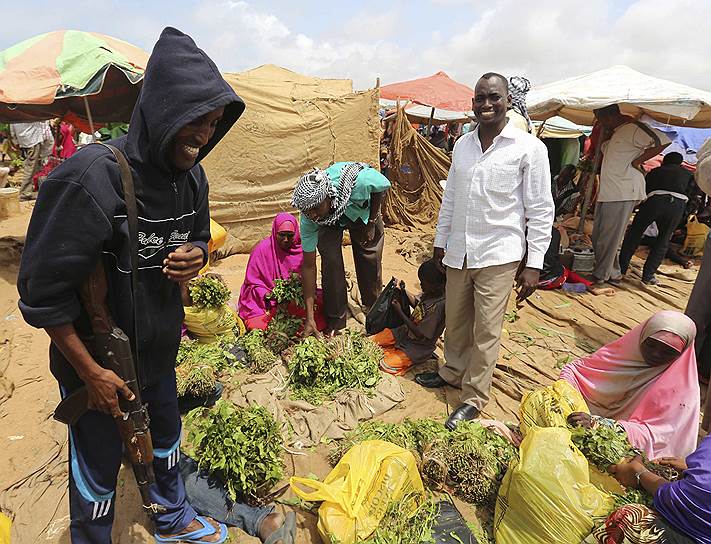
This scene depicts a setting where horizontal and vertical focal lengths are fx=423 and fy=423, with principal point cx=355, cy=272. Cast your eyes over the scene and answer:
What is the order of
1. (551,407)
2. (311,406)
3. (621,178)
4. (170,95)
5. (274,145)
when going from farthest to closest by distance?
(274,145) → (621,178) → (311,406) → (551,407) → (170,95)

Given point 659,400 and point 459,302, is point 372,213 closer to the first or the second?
point 459,302

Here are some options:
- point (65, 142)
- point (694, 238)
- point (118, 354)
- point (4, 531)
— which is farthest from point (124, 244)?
point (65, 142)

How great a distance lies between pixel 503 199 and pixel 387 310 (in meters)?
1.64

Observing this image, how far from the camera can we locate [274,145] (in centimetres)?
683

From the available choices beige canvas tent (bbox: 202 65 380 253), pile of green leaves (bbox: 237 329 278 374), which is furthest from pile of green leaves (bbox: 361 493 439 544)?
beige canvas tent (bbox: 202 65 380 253)

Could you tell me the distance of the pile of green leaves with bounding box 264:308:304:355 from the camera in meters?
3.91

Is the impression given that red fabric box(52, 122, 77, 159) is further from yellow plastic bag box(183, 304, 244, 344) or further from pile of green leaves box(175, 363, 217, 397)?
pile of green leaves box(175, 363, 217, 397)

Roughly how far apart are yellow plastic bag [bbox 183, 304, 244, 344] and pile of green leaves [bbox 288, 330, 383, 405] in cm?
78

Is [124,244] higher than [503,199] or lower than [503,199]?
lower

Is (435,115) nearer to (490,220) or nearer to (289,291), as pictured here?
(289,291)

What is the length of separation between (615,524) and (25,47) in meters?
7.61

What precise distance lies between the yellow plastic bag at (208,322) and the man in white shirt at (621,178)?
5348mm

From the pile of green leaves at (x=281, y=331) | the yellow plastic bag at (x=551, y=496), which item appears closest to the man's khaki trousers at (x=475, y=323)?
the yellow plastic bag at (x=551, y=496)

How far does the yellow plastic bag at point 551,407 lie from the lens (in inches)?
102
